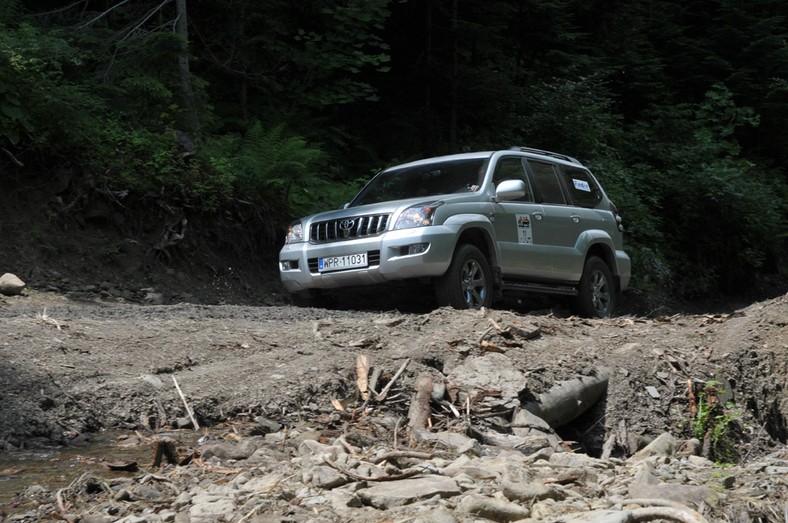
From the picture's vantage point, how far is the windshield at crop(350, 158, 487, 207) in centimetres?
1033

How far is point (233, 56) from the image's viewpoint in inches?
620

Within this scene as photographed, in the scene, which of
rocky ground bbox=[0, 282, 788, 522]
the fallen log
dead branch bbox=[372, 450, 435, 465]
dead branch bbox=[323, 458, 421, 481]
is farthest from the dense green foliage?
dead branch bbox=[323, 458, 421, 481]

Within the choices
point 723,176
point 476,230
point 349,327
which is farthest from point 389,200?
point 723,176

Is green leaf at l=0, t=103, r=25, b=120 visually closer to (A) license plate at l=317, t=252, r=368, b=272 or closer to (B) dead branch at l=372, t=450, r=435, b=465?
(A) license plate at l=317, t=252, r=368, b=272

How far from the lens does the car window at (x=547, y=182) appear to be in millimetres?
11156

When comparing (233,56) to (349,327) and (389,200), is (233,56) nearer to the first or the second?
(389,200)

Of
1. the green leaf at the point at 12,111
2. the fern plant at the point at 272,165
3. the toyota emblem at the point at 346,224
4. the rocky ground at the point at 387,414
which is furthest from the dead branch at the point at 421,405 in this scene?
the fern plant at the point at 272,165

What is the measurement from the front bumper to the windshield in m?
1.12

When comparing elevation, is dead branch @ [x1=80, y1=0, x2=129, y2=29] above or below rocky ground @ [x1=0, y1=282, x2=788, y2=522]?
above

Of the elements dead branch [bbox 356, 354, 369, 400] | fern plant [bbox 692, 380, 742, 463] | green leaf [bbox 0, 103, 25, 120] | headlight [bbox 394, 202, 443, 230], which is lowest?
fern plant [bbox 692, 380, 742, 463]

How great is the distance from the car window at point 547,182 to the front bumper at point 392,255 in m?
2.19

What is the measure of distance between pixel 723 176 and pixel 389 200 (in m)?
13.3

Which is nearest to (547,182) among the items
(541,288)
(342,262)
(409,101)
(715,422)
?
(541,288)

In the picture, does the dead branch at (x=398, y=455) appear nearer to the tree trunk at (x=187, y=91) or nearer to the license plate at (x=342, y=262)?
the license plate at (x=342, y=262)
